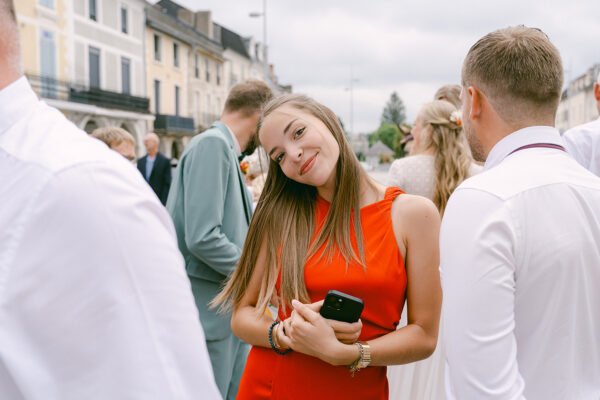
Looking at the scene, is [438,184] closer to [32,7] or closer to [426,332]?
[426,332]

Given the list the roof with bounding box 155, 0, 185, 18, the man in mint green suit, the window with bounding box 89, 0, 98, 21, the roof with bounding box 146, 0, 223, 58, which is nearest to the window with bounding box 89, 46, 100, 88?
the window with bounding box 89, 0, 98, 21

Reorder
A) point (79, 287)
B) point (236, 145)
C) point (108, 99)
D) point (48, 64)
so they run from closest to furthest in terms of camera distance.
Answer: point (79, 287) → point (236, 145) → point (48, 64) → point (108, 99)

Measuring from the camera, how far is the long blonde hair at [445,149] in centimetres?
388

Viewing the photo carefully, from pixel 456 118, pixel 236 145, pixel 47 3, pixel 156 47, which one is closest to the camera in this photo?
pixel 236 145

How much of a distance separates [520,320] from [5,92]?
1372mm

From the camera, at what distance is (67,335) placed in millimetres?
903

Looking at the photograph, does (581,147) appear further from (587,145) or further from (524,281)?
(524,281)

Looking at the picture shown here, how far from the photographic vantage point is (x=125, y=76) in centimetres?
2927

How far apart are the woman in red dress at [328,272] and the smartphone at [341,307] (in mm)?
22

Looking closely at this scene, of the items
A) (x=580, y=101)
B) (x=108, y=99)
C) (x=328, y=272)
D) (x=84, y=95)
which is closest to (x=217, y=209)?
(x=328, y=272)

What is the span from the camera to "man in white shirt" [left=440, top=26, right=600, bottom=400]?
1415 mm

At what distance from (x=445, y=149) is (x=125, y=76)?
28159 millimetres

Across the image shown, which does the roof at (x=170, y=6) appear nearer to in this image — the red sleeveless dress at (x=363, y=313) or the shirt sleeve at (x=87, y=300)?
the red sleeveless dress at (x=363, y=313)

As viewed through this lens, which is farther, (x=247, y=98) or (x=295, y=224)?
(x=247, y=98)
